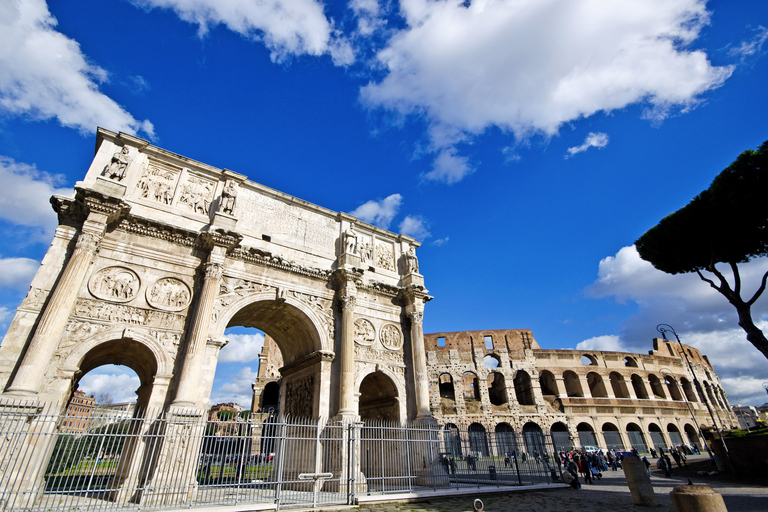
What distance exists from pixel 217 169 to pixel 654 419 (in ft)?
130

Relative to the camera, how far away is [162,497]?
8.43 metres

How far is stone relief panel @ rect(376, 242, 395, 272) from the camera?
670 inches

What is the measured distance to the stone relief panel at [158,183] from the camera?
40.3 ft

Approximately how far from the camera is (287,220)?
1502 cm

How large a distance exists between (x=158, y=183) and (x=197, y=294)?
→ 4.09m

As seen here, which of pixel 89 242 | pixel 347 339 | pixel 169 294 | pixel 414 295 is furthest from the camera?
pixel 414 295

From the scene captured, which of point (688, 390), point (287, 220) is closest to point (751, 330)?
point (287, 220)

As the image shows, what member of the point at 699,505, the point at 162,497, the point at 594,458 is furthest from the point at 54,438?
the point at 594,458

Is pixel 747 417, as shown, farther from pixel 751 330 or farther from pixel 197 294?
pixel 197 294

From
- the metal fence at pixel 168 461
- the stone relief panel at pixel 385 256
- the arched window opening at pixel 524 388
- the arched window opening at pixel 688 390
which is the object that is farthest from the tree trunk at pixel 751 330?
the arched window opening at pixel 688 390

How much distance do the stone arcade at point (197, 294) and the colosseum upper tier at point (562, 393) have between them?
56.3 feet

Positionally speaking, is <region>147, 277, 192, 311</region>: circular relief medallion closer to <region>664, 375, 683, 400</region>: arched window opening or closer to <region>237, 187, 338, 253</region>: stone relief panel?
<region>237, 187, 338, 253</region>: stone relief panel

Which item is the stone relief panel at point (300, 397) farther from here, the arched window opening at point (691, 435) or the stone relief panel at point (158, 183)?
the arched window opening at point (691, 435)

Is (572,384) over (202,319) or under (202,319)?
over
